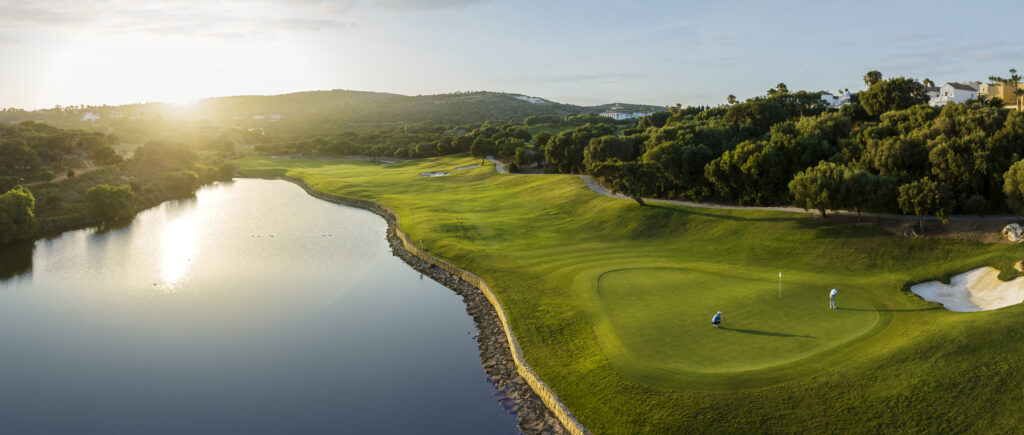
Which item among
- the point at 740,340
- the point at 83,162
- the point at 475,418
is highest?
the point at 83,162

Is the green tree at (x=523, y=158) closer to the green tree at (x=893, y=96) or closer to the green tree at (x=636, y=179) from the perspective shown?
the green tree at (x=636, y=179)

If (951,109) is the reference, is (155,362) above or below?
below

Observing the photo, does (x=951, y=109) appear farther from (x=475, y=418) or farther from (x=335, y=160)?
(x=335, y=160)

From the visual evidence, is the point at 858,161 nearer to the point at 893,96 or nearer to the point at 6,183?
the point at 893,96

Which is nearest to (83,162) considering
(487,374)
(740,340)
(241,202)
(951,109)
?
(241,202)

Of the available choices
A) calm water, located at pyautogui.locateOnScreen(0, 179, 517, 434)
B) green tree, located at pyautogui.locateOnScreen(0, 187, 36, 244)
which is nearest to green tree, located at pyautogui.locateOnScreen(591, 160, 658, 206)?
calm water, located at pyautogui.locateOnScreen(0, 179, 517, 434)

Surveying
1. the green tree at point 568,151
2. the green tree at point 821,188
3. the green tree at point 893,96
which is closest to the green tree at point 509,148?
the green tree at point 568,151

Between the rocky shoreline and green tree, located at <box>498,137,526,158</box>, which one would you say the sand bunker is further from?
green tree, located at <box>498,137,526,158</box>
